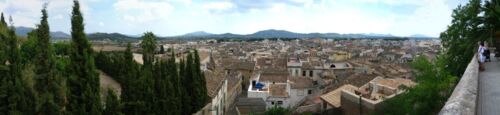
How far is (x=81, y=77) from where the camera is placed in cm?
1789

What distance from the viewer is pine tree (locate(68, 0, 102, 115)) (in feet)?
57.3

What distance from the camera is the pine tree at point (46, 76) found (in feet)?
59.1

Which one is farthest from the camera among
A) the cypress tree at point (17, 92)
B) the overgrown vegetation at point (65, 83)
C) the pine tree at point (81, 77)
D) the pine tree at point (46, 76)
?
the cypress tree at point (17, 92)

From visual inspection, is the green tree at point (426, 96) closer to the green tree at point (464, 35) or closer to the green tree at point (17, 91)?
the green tree at point (464, 35)

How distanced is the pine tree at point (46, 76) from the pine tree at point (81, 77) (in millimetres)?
1041

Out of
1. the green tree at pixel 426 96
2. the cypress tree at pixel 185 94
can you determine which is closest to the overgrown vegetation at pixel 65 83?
the cypress tree at pixel 185 94

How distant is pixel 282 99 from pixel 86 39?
85.1 ft

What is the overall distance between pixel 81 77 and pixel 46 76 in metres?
2.05

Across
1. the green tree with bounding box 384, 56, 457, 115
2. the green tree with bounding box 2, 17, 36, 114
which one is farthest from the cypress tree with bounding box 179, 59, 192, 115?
the green tree with bounding box 384, 56, 457, 115

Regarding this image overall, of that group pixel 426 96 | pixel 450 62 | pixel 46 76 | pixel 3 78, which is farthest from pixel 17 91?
pixel 450 62

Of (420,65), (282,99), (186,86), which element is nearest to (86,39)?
(186,86)

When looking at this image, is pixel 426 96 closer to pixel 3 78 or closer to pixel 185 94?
pixel 185 94

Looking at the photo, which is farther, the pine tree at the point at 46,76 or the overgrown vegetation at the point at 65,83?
the pine tree at the point at 46,76

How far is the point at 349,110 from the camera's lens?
2247cm
